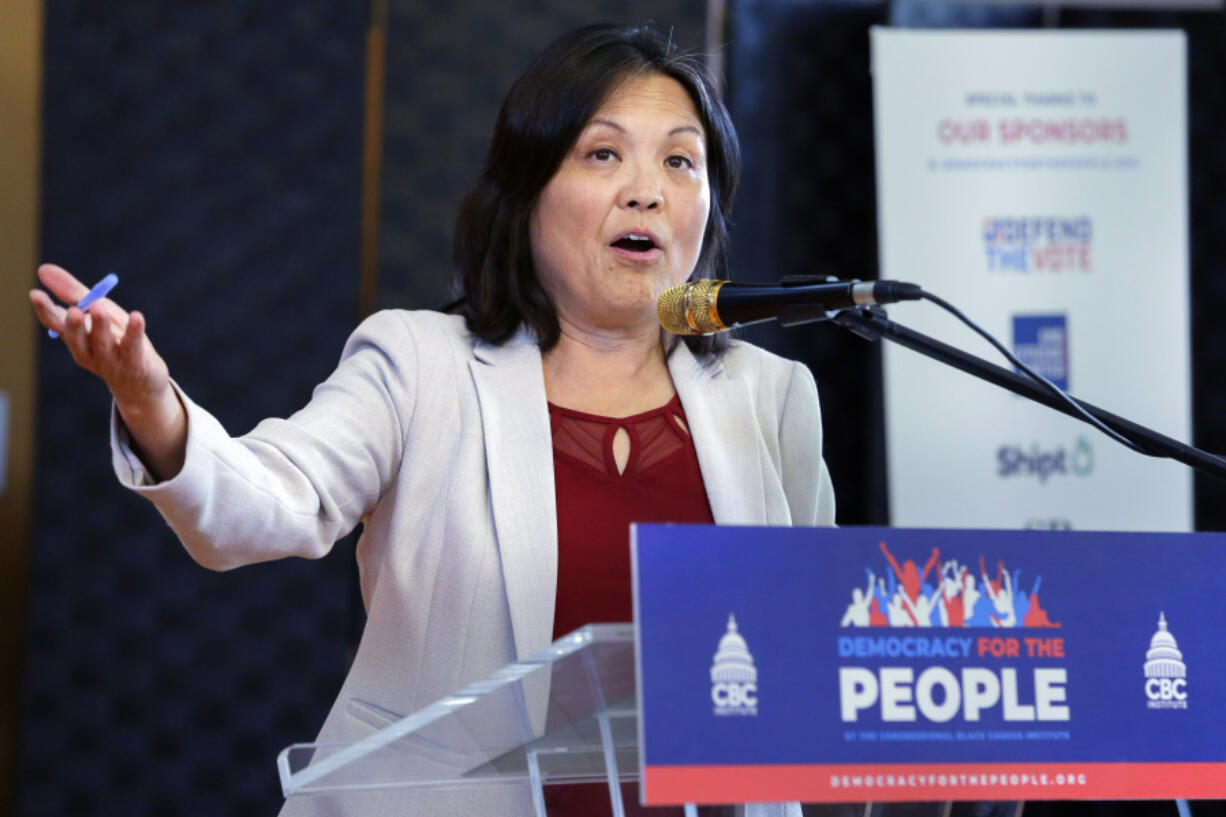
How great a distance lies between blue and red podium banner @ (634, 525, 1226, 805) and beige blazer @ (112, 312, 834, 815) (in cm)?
51

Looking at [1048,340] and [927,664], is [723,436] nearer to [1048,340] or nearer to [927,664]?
[927,664]

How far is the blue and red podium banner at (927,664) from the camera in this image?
0.99m

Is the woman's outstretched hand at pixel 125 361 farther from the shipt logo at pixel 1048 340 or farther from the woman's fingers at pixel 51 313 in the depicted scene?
the shipt logo at pixel 1048 340

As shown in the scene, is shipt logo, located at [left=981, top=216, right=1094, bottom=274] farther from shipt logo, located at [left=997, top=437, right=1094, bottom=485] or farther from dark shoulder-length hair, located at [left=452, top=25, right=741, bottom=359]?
dark shoulder-length hair, located at [left=452, top=25, right=741, bottom=359]

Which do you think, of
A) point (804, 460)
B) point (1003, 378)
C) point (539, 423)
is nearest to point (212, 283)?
point (539, 423)

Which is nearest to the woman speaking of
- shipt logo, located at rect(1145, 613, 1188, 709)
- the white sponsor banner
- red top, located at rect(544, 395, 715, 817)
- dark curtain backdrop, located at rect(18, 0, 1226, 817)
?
red top, located at rect(544, 395, 715, 817)

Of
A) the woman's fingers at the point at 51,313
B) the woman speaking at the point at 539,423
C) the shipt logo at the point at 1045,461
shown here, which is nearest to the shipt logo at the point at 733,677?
the woman speaking at the point at 539,423

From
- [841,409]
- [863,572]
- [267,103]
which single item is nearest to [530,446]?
[863,572]

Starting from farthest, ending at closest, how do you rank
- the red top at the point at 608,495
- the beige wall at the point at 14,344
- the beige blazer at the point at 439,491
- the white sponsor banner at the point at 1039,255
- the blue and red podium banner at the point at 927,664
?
1. the white sponsor banner at the point at 1039,255
2. the beige wall at the point at 14,344
3. the red top at the point at 608,495
4. the beige blazer at the point at 439,491
5. the blue and red podium banner at the point at 927,664

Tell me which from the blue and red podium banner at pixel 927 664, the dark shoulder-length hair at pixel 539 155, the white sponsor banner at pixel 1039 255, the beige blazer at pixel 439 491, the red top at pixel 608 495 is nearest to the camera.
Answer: the blue and red podium banner at pixel 927 664

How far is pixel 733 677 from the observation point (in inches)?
39.5

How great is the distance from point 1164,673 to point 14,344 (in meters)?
2.95

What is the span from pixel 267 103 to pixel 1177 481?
8.62 feet

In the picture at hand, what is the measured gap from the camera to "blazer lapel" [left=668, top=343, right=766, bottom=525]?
5.71ft
